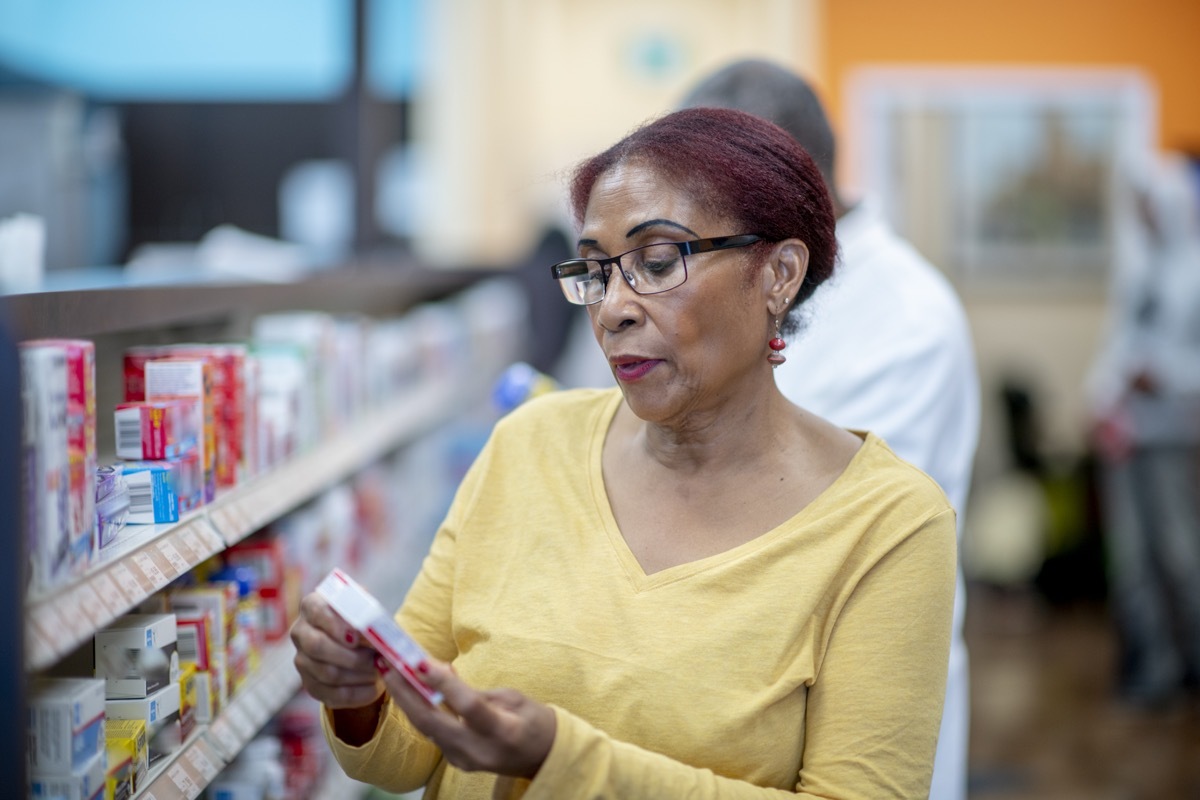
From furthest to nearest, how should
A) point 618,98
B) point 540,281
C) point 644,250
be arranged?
point 618,98, point 540,281, point 644,250

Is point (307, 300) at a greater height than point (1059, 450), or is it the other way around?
point (307, 300)

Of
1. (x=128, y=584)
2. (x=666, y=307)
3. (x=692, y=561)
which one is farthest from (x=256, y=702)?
(x=666, y=307)

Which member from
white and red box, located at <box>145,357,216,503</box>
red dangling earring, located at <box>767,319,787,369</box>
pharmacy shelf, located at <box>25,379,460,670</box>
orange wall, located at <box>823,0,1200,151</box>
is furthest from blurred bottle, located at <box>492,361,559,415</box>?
orange wall, located at <box>823,0,1200,151</box>

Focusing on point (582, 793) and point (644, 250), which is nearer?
point (582, 793)

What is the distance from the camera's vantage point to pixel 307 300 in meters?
2.95

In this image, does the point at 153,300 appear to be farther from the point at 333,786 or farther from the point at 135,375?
the point at 333,786

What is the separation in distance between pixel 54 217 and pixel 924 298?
3.35 metres

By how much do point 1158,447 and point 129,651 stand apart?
4.69 m

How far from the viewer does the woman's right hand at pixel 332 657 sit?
A: 134 centimetres

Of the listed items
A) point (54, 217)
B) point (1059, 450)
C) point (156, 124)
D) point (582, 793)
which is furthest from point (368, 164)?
point (1059, 450)

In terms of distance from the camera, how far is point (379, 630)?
128cm

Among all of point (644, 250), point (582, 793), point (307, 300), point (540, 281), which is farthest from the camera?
point (540, 281)

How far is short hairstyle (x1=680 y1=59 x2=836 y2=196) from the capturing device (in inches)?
87.2

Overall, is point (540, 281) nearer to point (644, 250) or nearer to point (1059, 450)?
point (1059, 450)
